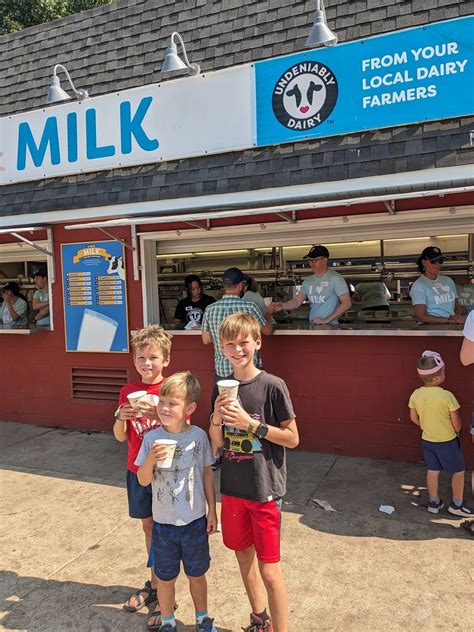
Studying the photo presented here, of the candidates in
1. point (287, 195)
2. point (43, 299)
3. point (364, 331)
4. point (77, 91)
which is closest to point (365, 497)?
point (364, 331)

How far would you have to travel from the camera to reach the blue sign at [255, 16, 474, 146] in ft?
14.6

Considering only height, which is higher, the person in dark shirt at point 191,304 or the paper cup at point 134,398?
the person in dark shirt at point 191,304

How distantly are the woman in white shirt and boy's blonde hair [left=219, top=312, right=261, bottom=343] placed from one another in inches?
215

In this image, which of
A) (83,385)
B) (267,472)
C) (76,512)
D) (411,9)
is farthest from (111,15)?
(267,472)

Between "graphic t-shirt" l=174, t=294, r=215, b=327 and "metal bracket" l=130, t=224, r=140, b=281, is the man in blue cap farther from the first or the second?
"metal bracket" l=130, t=224, r=140, b=281

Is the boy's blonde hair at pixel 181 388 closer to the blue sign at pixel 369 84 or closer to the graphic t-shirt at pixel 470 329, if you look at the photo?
the graphic t-shirt at pixel 470 329

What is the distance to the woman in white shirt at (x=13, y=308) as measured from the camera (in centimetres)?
723

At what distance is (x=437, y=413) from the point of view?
155 inches

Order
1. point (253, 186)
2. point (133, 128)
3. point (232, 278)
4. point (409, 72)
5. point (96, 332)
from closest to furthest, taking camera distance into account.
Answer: point (409, 72) < point (232, 278) < point (253, 186) < point (133, 128) < point (96, 332)

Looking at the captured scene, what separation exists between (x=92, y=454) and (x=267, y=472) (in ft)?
11.7

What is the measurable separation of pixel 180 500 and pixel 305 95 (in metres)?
3.99

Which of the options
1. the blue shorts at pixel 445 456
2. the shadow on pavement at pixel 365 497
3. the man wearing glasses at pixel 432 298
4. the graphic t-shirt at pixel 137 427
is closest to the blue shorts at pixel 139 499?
the graphic t-shirt at pixel 137 427

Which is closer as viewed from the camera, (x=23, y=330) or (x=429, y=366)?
(x=429, y=366)

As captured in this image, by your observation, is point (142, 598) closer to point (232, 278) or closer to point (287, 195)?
point (232, 278)
